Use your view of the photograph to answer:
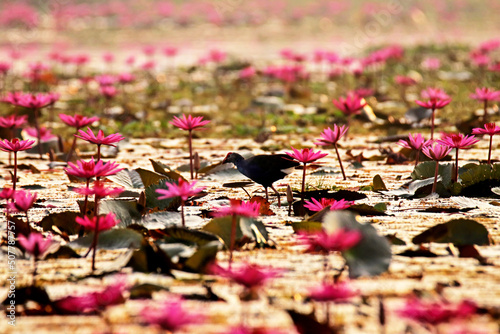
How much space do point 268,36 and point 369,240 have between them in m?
16.7

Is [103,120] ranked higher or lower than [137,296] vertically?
higher

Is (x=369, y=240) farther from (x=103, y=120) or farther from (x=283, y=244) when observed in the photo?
(x=103, y=120)

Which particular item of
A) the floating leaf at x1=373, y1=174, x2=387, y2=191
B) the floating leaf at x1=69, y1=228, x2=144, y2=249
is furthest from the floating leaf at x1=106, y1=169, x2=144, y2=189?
the floating leaf at x1=373, y1=174, x2=387, y2=191

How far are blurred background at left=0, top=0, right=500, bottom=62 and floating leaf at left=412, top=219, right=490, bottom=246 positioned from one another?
11051 mm

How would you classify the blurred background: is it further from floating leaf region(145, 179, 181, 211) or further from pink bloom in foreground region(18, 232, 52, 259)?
pink bloom in foreground region(18, 232, 52, 259)

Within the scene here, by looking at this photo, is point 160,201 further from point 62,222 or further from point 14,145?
point 14,145

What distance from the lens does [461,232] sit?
2059 mm

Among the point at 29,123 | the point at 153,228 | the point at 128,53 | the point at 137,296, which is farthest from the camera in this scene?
the point at 128,53

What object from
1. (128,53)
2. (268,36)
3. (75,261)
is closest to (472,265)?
(75,261)

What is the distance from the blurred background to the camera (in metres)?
16.4

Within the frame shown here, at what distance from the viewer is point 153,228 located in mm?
2225

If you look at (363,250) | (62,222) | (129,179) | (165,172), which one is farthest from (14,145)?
(363,250)

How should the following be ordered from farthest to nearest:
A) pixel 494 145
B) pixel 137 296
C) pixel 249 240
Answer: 1. pixel 494 145
2. pixel 249 240
3. pixel 137 296

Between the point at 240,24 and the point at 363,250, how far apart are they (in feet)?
67.0
